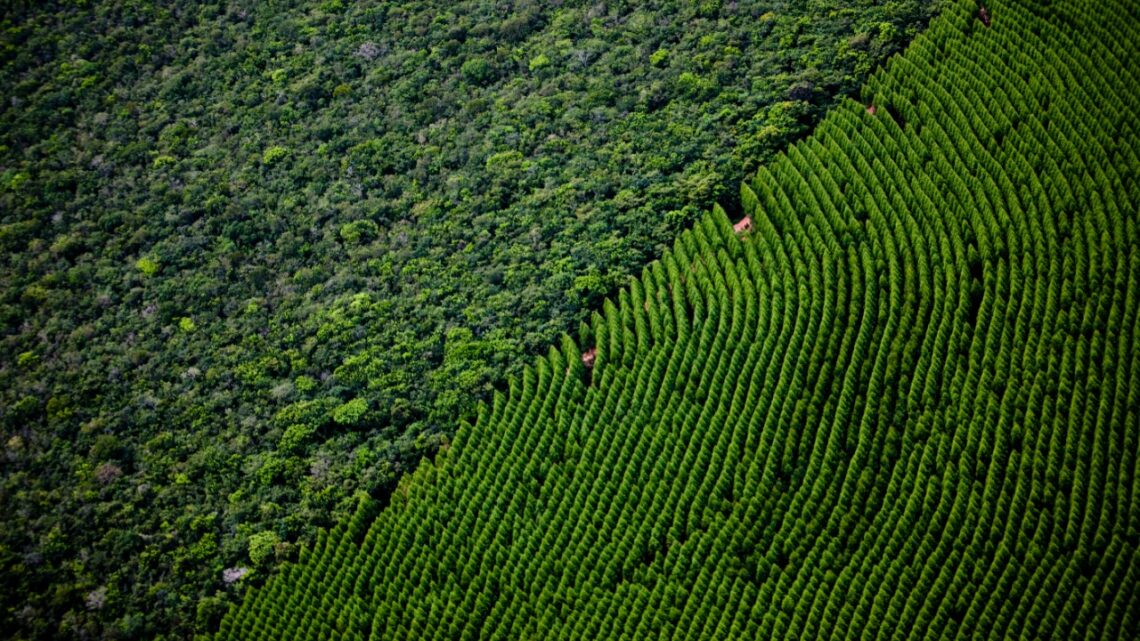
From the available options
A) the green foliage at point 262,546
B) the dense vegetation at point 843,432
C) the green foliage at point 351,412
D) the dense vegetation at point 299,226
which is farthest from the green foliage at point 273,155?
the green foliage at point 262,546

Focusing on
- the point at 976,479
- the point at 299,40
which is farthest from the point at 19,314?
the point at 976,479

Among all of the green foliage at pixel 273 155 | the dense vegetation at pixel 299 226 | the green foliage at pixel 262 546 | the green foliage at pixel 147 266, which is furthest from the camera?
the green foliage at pixel 273 155

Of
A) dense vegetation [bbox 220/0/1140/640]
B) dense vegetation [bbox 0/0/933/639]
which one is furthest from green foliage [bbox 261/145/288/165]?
dense vegetation [bbox 220/0/1140/640]

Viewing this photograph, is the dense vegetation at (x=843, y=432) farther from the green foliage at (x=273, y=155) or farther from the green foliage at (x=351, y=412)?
the green foliage at (x=273, y=155)

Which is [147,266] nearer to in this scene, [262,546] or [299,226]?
[299,226]

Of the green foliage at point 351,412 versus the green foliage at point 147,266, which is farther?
the green foliage at point 147,266

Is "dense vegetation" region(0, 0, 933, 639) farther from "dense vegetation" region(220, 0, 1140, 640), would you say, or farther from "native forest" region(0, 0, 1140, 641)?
"dense vegetation" region(220, 0, 1140, 640)

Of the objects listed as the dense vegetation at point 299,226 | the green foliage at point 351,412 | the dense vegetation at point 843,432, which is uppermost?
the dense vegetation at point 299,226

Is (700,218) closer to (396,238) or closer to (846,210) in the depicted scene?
(846,210)
